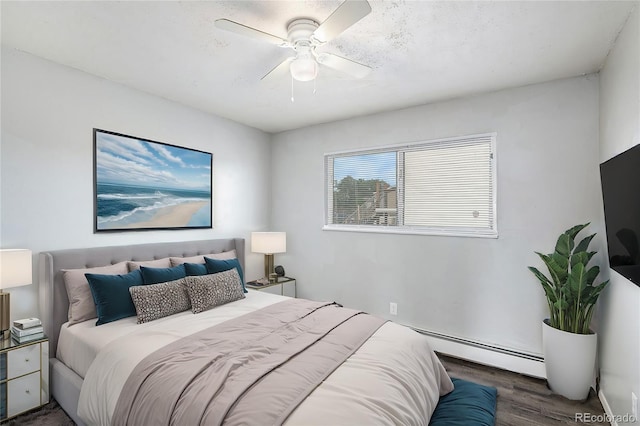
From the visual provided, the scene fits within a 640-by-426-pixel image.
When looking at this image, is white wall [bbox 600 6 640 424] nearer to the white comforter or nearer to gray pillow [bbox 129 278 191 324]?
the white comforter

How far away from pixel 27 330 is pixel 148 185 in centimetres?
149

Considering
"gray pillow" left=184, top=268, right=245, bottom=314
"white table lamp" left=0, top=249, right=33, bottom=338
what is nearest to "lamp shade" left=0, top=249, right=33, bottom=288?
"white table lamp" left=0, top=249, right=33, bottom=338

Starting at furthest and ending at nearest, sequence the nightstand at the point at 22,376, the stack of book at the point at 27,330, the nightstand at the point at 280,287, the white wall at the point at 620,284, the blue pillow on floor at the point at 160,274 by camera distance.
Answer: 1. the nightstand at the point at 280,287
2. the blue pillow on floor at the point at 160,274
3. the stack of book at the point at 27,330
4. the nightstand at the point at 22,376
5. the white wall at the point at 620,284

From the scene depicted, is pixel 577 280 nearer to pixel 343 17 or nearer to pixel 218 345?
pixel 343 17

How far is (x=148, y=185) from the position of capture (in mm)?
3152

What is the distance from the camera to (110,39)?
220 centimetres

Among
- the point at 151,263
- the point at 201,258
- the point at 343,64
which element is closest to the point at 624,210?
the point at 343,64

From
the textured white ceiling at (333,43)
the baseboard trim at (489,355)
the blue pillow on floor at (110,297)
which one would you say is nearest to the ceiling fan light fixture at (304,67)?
the textured white ceiling at (333,43)

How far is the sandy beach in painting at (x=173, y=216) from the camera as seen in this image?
125 inches

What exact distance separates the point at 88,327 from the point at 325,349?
5.93 ft

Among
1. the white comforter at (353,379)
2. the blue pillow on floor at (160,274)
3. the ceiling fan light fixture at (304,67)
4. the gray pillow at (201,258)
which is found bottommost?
the white comforter at (353,379)

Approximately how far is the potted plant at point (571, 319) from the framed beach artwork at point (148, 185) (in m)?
3.48

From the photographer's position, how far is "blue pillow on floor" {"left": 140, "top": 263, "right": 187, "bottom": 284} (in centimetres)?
267

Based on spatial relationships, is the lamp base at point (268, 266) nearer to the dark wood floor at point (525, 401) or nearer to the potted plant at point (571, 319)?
the dark wood floor at point (525, 401)
